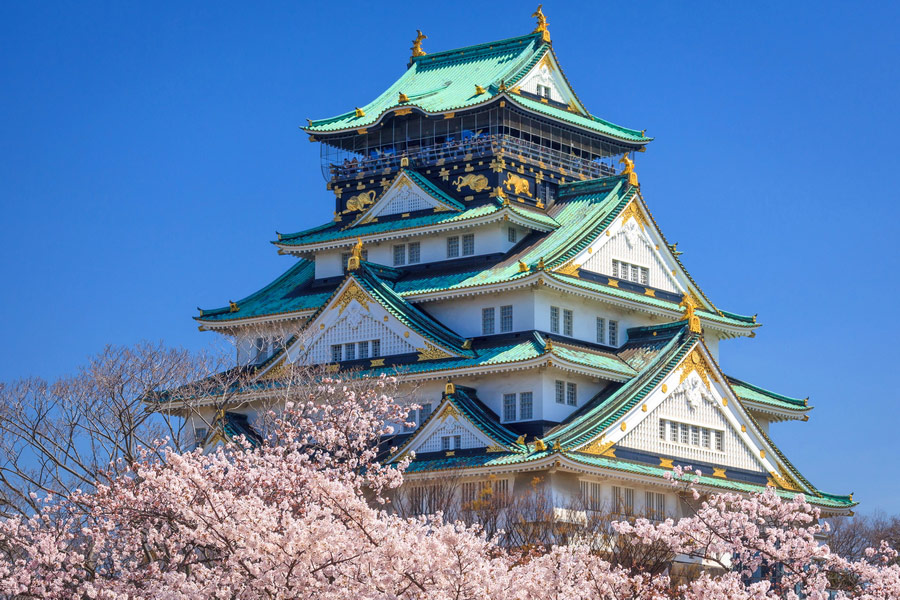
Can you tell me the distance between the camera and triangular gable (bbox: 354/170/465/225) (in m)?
67.2

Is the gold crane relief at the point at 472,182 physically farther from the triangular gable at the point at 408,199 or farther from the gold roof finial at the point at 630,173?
the gold roof finial at the point at 630,173

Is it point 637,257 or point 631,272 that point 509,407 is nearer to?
point 631,272

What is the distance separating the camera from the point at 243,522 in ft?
107

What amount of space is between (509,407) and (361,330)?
24.3 feet

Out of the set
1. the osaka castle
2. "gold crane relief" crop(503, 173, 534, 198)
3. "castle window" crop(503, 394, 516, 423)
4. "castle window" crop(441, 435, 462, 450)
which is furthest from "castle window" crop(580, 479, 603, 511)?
"gold crane relief" crop(503, 173, 534, 198)

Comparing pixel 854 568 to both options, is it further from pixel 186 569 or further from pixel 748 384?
pixel 748 384

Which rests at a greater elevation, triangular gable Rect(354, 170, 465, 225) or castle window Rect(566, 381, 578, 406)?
triangular gable Rect(354, 170, 465, 225)

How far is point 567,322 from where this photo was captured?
6400 centimetres

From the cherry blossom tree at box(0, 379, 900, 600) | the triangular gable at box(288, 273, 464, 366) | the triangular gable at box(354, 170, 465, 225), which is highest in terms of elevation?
the triangular gable at box(354, 170, 465, 225)

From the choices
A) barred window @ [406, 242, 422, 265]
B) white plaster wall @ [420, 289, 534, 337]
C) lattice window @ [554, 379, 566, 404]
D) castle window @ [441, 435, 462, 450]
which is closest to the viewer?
castle window @ [441, 435, 462, 450]

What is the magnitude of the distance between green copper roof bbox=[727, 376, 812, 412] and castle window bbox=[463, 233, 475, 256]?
13.1 metres

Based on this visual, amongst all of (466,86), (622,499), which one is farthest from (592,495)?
(466,86)

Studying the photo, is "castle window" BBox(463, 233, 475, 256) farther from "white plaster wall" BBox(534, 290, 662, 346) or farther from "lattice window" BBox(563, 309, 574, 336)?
"lattice window" BBox(563, 309, 574, 336)

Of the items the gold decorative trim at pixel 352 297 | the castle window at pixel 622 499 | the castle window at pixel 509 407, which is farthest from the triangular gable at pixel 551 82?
the castle window at pixel 622 499
